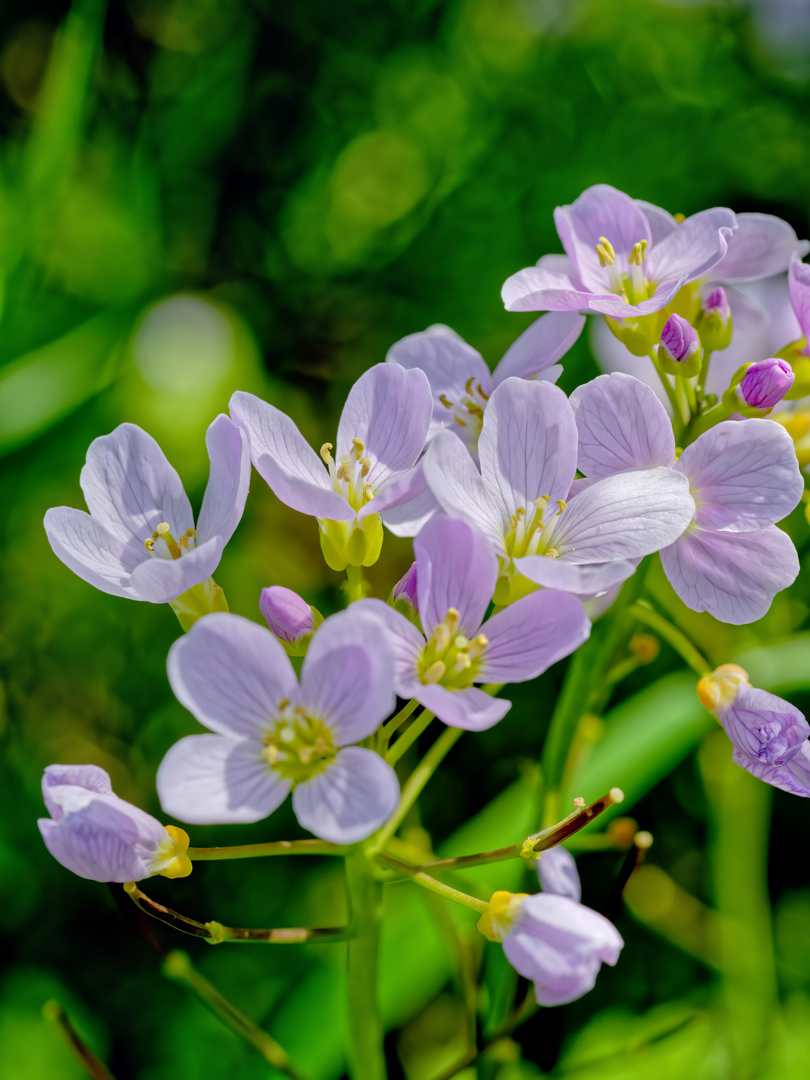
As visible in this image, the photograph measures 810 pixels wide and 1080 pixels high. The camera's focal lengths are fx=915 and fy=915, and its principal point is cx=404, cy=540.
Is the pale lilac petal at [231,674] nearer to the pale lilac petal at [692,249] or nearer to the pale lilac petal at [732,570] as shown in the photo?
the pale lilac petal at [732,570]

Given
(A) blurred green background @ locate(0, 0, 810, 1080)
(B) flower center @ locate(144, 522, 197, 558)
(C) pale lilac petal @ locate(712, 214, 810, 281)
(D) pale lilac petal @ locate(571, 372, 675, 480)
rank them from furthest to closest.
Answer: (A) blurred green background @ locate(0, 0, 810, 1080) < (C) pale lilac petal @ locate(712, 214, 810, 281) < (B) flower center @ locate(144, 522, 197, 558) < (D) pale lilac petal @ locate(571, 372, 675, 480)

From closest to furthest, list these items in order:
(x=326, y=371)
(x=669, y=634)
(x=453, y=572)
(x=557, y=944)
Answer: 1. (x=557, y=944)
2. (x=453, y=572)
3. (x=669, y=634)
4. (x=326, y=371)

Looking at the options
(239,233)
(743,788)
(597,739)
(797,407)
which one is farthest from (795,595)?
(239,233)

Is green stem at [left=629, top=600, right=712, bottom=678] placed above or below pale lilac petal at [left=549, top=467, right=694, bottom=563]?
below

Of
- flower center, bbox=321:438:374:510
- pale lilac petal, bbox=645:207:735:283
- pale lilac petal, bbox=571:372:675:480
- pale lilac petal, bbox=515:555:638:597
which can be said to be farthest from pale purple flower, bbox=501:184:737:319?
pale lilac petal, bbox=515:555:638:597

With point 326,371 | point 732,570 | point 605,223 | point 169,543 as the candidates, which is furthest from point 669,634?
point 326,371

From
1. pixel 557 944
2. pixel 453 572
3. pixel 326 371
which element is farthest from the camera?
pixel 326 371

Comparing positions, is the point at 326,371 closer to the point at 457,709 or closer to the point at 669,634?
the point at 669,634

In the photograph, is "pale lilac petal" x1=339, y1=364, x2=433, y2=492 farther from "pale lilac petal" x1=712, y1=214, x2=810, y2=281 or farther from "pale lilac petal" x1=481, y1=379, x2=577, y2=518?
"pale lilac petal" x1=712, y1=214, x2=810, y2=281
